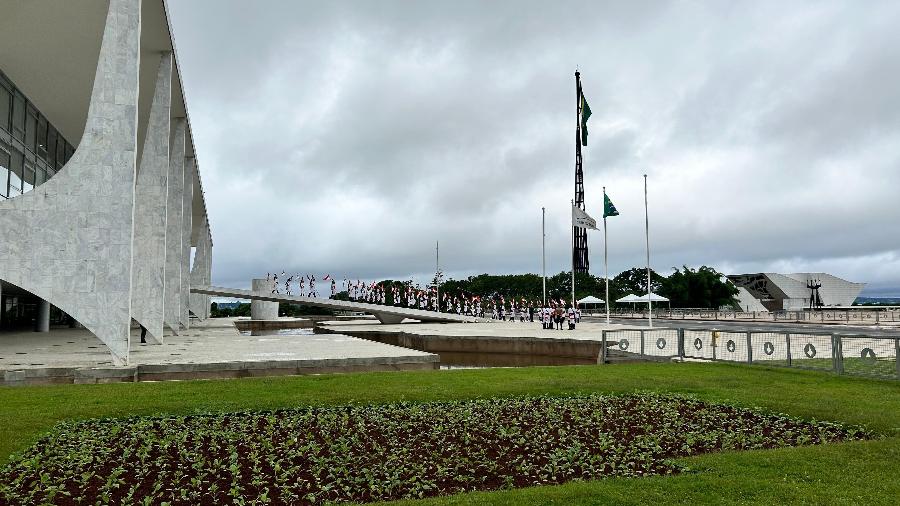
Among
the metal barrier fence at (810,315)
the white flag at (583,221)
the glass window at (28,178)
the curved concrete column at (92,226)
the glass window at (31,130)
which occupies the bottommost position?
the metal barrier fence at (810,315)

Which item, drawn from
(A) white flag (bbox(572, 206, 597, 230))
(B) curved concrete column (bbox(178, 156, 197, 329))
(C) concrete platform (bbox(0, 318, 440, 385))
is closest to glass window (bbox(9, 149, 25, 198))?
(C) concrete platform (bbox(0, 318, 440, 385))

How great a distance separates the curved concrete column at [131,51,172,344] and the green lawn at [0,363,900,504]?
36.2 ft

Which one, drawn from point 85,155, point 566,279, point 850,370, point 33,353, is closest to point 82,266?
point 85,155

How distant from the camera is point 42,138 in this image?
28453 mm

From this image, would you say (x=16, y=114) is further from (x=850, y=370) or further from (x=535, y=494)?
(x=850, y=370)

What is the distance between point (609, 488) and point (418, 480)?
74.8 inches

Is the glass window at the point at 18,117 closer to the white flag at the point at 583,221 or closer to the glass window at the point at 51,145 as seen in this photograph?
the glass window at the point at 51,145

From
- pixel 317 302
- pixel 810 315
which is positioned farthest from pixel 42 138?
pixel 810 315

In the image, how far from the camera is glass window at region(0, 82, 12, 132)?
75.8ft

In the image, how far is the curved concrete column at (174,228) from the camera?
31.2 m

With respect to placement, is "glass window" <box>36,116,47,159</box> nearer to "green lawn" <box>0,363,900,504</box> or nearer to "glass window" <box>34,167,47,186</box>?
"glass window" <box>34,167,47,186</box>

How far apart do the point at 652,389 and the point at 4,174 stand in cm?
2389

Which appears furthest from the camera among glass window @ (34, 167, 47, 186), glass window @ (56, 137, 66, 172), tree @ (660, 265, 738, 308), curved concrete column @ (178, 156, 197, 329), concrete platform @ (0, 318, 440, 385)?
tree @ (660, 265, 738, 308)

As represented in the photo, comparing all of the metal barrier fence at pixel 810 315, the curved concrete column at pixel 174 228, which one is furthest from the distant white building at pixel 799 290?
the curved concrete column at pixel 174 228
